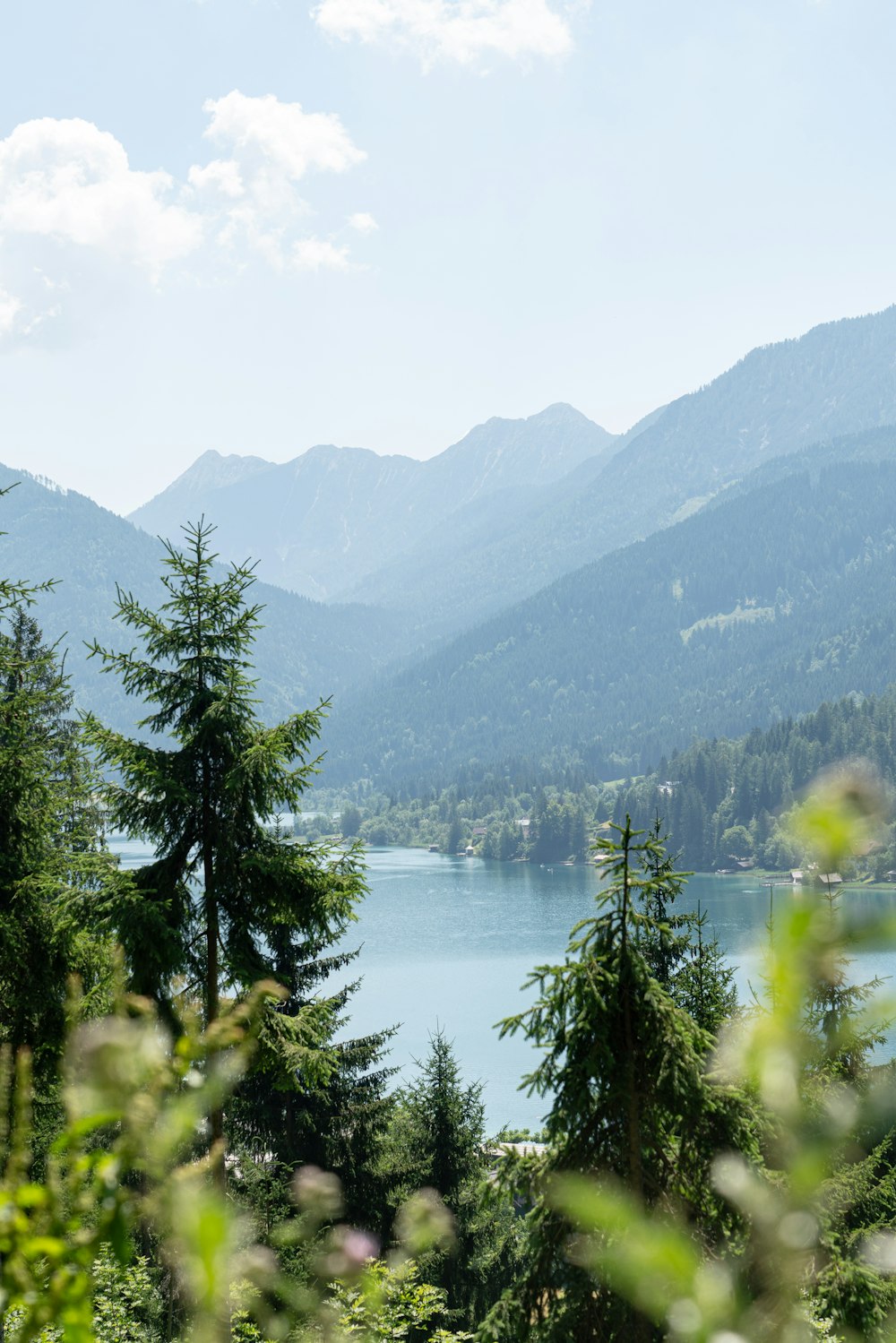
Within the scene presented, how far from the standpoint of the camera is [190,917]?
10945 millimetres

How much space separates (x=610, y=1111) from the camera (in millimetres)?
7074

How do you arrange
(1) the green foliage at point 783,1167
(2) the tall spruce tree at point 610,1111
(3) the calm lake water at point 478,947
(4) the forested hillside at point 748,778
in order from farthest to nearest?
(4) the forested hillside at point 748,778
(3) the calm lake water at point 478,947
(2) the tall spruce tree at point 610,1111
(1) the green foliage at point 783,1167

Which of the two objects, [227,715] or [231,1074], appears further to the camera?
[227,715]

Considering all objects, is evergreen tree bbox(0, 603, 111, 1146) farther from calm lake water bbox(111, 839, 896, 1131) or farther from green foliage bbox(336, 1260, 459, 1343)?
calm lake water bbox(111, 839, 896, 1131)

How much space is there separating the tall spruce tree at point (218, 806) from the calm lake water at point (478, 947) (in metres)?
12.9

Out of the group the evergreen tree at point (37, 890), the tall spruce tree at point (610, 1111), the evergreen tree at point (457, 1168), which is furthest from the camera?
the evergreen tree at point (457, 1168)

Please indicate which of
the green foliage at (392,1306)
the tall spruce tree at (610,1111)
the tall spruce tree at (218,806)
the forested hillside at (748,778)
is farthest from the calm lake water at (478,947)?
the forested hillside at (748,778)

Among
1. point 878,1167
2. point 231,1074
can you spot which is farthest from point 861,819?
point 878,1167

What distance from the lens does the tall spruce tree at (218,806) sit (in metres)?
10.8

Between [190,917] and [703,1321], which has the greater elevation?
[703,1321]

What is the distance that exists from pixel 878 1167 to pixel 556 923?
66.2 m

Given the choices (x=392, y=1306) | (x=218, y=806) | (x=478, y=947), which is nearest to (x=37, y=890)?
(x=218, y=806)

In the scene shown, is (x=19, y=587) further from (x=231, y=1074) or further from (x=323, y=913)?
(x=231, y=1074)

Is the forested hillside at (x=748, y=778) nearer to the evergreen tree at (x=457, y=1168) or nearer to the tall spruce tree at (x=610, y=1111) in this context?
the evergreen tree at (x=457, y=1168)
